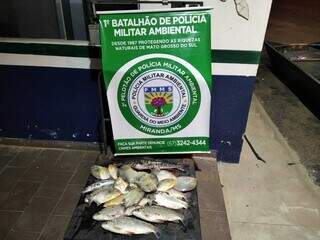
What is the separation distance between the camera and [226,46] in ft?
12.2

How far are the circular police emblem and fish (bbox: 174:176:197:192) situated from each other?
20.2 inches

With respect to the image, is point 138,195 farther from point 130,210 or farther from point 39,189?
point 39,189

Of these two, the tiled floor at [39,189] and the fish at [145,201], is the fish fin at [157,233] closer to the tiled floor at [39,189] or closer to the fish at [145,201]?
the fish at [145,201]

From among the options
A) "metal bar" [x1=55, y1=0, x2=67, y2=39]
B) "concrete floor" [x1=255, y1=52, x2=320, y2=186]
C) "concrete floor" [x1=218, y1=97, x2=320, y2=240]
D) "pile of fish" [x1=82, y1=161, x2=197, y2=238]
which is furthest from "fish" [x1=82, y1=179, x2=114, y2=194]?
"concrete floor" [x1=255, y1=52, x2=320, y2=186]

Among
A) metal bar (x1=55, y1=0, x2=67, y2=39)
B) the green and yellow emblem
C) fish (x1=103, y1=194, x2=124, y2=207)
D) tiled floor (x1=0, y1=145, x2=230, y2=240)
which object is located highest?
metal bar (x1=55, y1=0, x2=67, y2=39)

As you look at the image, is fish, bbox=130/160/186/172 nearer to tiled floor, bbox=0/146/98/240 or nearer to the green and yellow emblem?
the green and yellow emblem

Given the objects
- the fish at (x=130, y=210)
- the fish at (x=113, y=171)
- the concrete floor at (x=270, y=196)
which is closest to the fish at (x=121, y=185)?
the fish at (x=113, y=171)

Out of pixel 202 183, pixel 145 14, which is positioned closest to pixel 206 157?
pixel 202 183

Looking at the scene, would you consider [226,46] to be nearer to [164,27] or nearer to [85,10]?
[164,27]

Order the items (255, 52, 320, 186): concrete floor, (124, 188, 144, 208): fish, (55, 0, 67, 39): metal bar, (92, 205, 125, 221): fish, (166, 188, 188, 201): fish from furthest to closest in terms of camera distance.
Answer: (255, 52, 320, 186): concrete floor < (55, 0, 67, 39): metal bar < (166, 188, 188, 201): fish < (124, 188, 144, 208): fish < (92, 205, 125, 221): fish

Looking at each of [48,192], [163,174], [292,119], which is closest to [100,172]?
[163,174]

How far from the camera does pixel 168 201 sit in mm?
3119

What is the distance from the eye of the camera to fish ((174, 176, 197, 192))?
10.8 ft

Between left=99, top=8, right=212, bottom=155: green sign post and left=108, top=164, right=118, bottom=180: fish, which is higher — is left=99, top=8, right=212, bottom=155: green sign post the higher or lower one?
the higher one
